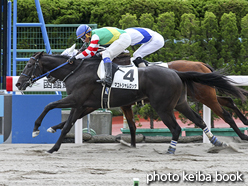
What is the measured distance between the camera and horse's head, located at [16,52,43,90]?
17.9 feet

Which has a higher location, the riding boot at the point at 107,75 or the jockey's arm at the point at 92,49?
the jockey's arm at the point at 92,49

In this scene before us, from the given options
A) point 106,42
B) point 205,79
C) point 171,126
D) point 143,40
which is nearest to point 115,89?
point 106,42

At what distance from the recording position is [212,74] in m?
5.54

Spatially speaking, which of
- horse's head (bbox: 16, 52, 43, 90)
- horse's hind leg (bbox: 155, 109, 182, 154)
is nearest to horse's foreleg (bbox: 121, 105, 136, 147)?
horse's hind leg (bbox: 155, 109, 182, 154)

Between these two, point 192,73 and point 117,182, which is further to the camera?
point 192,73

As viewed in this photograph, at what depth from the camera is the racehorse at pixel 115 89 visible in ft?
17.3

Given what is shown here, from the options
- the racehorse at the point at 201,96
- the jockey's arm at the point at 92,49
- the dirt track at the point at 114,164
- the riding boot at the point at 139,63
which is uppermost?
the jockey's arm at the point at 92,49

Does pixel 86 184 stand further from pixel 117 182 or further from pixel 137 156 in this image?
pixel 137 156

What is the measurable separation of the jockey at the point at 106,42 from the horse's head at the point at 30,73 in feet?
1.94

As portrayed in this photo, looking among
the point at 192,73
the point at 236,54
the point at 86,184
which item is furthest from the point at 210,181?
the point at 236,54

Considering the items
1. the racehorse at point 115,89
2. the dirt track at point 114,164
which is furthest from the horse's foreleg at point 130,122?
the racehorse at point 115,89

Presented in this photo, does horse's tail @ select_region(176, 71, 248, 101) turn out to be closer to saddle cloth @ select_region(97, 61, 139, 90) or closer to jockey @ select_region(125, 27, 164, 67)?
saddle cloth @ select_region(97, 61, 139, 90)

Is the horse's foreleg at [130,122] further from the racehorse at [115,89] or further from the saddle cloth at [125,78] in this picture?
the saddle cloth at [125,78]

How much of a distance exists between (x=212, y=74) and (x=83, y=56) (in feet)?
6.27
